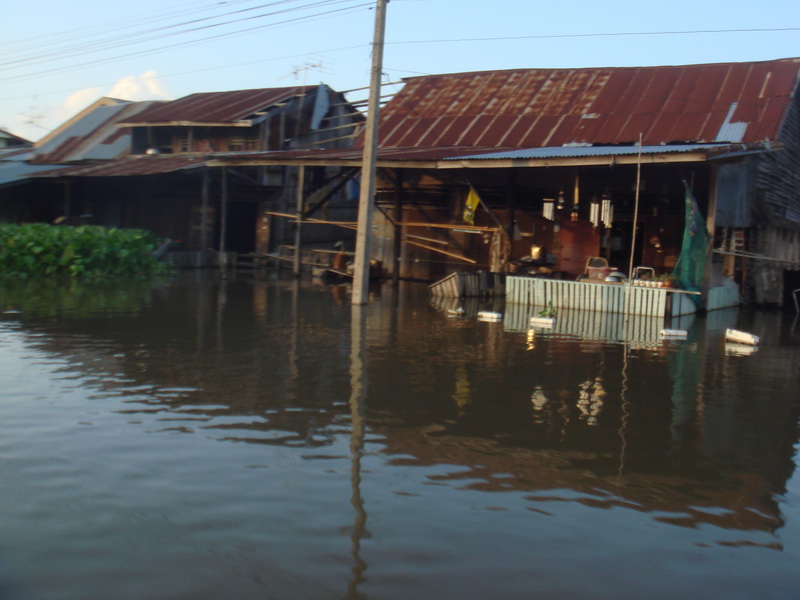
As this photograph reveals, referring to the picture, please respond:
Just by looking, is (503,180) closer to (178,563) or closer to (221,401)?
(221,401)

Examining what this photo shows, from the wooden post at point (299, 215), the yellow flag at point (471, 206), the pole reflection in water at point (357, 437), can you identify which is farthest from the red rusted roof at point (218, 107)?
the pole reflection in water at point (357, 437)

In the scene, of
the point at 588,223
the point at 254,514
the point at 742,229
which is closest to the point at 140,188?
the point at 588,223

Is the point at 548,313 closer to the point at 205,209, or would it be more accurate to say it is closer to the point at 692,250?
the point at 692,250

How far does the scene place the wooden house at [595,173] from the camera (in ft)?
67.4

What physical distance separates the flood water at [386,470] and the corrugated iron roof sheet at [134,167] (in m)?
14.9

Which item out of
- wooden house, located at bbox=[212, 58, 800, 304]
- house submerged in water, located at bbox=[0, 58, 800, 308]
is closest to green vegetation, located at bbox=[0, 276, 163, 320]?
house submerged in water, located at bbox=[0, 58, 800, 308]

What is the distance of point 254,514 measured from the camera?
5324 millimetres

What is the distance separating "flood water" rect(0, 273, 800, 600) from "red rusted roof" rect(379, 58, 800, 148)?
11485 mm

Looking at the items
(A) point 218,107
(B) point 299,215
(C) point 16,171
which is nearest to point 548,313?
(B) point 299,215

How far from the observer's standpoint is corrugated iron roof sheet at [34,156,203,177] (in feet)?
88.2

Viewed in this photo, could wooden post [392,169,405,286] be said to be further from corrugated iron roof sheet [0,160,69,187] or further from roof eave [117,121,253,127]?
corrugated iron roof sheet [0,160,69,187]

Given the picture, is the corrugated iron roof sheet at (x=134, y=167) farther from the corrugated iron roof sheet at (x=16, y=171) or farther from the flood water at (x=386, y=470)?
the flood water at (x=386, y=470)

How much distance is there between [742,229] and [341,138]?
15.7 metres

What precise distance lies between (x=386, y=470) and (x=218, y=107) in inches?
1153
